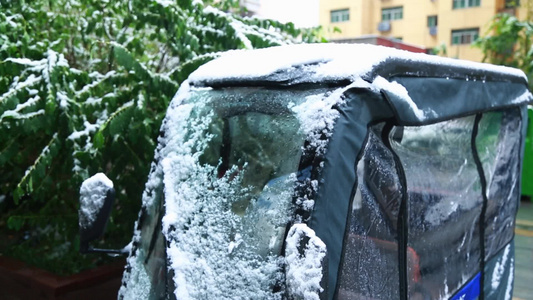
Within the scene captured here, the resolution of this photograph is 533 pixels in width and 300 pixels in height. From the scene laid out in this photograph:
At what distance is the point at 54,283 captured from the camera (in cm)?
406

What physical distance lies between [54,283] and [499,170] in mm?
3535

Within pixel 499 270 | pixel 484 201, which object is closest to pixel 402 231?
pixel 484 201

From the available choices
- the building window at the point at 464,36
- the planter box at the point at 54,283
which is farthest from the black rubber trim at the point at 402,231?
the building window at the point at 464,36

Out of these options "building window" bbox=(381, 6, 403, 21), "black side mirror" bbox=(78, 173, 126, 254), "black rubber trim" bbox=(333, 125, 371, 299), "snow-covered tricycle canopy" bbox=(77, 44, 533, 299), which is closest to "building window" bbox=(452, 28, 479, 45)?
"building window" bbox=(381, 6, 403, 21)

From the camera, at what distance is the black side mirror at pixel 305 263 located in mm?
1455

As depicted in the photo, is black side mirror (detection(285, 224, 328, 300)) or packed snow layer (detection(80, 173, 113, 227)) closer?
black side mirror (detection(285, 224, 328, 300))

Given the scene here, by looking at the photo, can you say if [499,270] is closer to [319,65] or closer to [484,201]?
[484,201]

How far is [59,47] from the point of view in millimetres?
4742

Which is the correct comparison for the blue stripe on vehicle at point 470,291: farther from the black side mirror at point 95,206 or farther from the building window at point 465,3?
the building window at point 465,3

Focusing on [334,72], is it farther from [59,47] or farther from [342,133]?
[59,47]

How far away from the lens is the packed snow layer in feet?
7.53

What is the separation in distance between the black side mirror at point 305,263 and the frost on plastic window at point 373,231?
384mm

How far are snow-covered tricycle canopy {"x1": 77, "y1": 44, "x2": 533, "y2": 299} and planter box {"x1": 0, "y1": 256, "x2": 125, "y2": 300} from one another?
2.09 m

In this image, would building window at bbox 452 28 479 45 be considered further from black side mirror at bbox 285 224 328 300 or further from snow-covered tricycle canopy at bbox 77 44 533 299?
black side mirror at bbox 285 224 328 300
